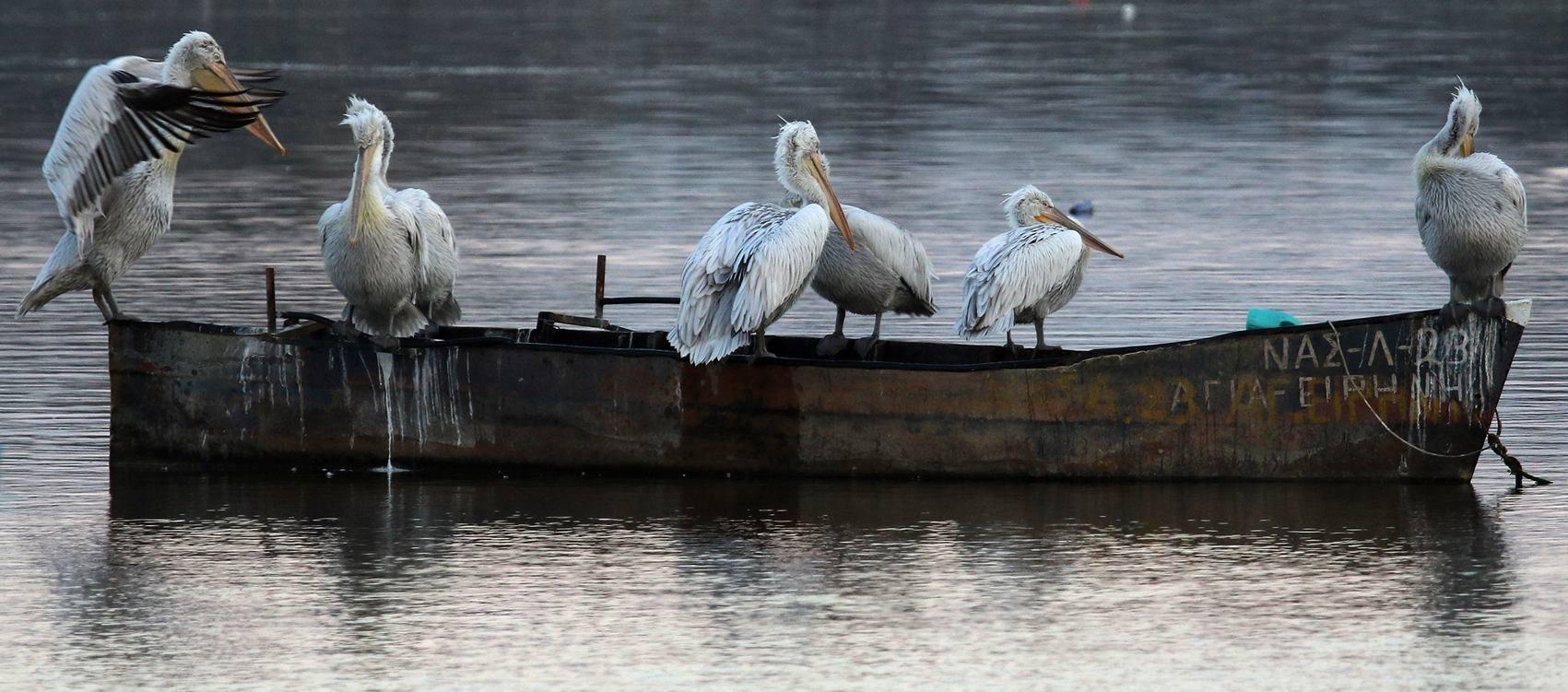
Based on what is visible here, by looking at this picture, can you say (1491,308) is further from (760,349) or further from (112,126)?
(112,126)

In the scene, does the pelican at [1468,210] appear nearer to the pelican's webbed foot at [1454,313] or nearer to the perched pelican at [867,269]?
the pelican's webbed foot at [1454,313]

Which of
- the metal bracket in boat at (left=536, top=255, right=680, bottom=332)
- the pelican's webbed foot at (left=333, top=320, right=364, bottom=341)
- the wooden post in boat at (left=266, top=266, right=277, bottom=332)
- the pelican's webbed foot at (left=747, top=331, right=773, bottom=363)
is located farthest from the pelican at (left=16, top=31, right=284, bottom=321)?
the pelican's webbed foot at (left=747, top=331, right=773, bottom=363)

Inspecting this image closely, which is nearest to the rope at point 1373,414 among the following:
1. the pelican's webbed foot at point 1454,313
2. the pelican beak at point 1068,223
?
the pelican's webbed foot at point 1454,313

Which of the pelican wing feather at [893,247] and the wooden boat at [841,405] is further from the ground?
the pelican wing feather at [893,247]

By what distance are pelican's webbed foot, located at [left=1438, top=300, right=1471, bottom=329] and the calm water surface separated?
70cm

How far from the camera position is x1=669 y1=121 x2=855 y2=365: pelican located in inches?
332

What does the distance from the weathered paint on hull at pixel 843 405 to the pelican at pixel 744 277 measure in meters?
0.16

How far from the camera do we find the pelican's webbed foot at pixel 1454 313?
8.10 metres

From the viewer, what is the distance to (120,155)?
887 centimetres

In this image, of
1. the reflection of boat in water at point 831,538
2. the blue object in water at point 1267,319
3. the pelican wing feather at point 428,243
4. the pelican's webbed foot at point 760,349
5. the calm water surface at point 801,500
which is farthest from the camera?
the blue object in water at point 1267,319

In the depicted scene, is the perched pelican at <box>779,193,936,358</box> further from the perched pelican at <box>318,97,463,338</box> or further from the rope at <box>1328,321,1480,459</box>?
the rope at <box>1328,321,1480,459</box>

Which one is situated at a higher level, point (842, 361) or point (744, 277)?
point (744, 277)

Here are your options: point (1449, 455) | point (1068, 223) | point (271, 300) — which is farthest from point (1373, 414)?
point (271, 300)

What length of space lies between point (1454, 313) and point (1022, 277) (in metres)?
1.78
